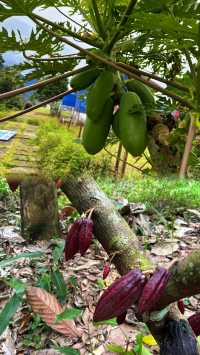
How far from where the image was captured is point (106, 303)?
14.9 inches

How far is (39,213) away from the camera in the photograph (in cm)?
141

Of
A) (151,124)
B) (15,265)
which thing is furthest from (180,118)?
(15,265)

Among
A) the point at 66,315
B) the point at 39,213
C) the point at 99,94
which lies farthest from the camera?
the point at 39,213

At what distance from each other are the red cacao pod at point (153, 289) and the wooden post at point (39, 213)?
3.18 ft

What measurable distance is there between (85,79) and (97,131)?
0.06 metres

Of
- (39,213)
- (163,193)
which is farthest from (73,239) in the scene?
(163,193)

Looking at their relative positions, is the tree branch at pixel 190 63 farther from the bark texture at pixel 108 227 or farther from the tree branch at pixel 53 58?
the bark texture at pixel 108 227

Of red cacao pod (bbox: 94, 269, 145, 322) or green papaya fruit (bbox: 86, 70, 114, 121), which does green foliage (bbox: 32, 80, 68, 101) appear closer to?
green papaya fruit (bbox: 86, 70, 114, 121)

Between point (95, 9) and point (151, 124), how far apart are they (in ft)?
0.42

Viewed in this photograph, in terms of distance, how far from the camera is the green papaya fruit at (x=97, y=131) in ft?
1.55

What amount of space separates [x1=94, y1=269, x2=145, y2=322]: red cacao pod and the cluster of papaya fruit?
0.13 m

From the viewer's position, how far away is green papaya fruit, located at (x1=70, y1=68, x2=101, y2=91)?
0.45 metres

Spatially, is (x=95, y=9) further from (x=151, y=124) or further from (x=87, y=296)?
(x=87, y=296)

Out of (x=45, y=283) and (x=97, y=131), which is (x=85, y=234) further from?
(x=45, y=283)
